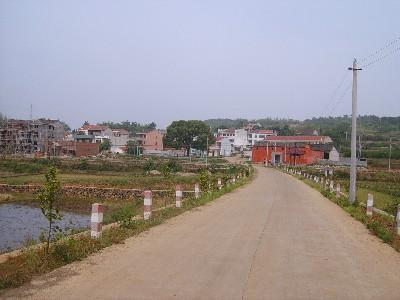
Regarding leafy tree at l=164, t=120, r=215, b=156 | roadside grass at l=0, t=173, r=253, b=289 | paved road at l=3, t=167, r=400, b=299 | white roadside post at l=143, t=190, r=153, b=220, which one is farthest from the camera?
leafy tree at l=164, t=120, r=215, b=156

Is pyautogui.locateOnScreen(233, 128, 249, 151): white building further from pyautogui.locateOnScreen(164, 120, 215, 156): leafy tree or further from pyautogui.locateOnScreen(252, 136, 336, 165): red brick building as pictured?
pyautogui.locateOnScreen(252, 136, 336, 165): red brick building

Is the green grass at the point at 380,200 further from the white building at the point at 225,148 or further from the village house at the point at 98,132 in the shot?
the white building at the point at 225,148

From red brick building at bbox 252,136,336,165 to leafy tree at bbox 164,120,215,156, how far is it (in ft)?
50.3

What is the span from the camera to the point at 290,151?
10362 centimetres

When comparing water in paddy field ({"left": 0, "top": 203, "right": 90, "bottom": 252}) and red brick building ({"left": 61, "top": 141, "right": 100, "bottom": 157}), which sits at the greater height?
red brick building ({"left": 61, "top": 141, "right": 100, "bottom": 157})

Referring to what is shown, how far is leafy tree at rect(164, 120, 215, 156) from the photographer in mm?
117500

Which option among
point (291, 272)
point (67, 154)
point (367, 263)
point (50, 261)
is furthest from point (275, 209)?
point (67, 154)

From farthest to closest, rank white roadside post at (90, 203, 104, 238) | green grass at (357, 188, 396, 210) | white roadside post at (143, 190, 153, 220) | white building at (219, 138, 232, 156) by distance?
white building at (219, 138, 232, 156) < green grass at (357, 188, 396, 210) < white roadside post at (143, 190, 153, 220) < white roadside post at (90, 203, 104, 238)

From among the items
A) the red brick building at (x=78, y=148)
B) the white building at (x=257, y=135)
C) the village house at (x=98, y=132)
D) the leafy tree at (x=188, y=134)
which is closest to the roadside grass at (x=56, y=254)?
the leafy tree at (x=188, y=134)

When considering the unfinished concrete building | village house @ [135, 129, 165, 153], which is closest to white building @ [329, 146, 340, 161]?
village house @ [135, 129, 165, 153]

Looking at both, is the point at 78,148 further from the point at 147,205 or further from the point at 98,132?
the point at 147,205

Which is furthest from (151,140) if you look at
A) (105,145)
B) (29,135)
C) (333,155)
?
(333,155)

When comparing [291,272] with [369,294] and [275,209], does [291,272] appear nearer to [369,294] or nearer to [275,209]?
[369,294]

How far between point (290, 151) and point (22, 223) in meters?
84.4
